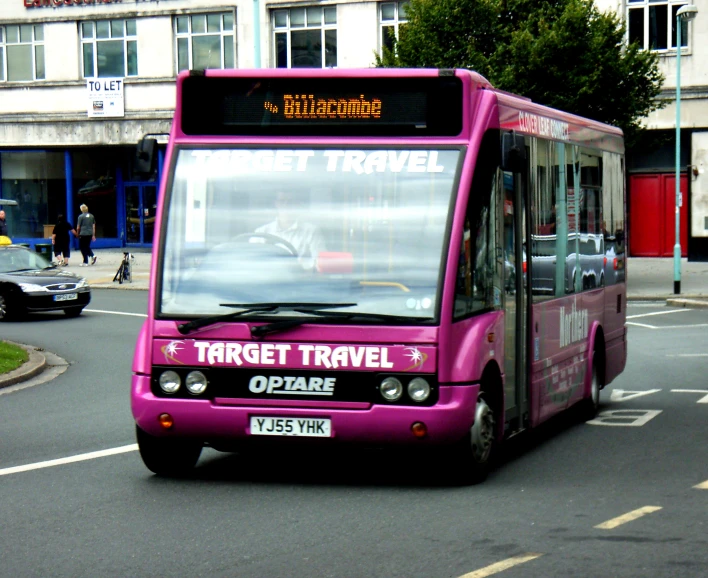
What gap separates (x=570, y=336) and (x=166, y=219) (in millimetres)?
3842

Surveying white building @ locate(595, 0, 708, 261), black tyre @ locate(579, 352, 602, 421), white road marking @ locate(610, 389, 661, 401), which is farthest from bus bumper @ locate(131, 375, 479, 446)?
white building @ locate(595, 0, 708, 261)

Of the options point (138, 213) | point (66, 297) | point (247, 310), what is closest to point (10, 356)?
point (66, 297)

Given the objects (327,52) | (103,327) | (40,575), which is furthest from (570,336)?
(327,52)

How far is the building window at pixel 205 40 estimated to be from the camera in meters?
44.0

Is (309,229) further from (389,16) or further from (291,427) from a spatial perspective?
(389,16)

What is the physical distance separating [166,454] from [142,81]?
37703 mm

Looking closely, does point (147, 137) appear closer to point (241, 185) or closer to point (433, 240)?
point (241, 185)

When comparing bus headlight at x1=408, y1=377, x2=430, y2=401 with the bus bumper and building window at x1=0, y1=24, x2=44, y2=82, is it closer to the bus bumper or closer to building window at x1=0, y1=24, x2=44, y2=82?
the bus bumper

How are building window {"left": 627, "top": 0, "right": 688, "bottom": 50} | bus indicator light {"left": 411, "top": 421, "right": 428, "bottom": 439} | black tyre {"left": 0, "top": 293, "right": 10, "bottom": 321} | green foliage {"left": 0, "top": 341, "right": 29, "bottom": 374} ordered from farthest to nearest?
1. building window {"left": 627, "top": 0, "right": 688, "bottom": 50}
2. black tyre {"left": 0, "top": 293, "right": 10, "bottom": 321}
3. green foliage {"left": 0, "top": 341, "right": 29, "bottom": 374}
4. bus indicator light {"left": 411, "top": 421, "right": 428, "bottom": 439}

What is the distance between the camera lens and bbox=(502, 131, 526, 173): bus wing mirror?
8180 millimetres

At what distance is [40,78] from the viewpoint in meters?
46.3

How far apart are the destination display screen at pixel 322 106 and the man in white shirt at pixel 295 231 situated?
479 mm

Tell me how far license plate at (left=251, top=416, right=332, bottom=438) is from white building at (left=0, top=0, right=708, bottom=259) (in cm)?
3213

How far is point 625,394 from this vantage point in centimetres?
1330
